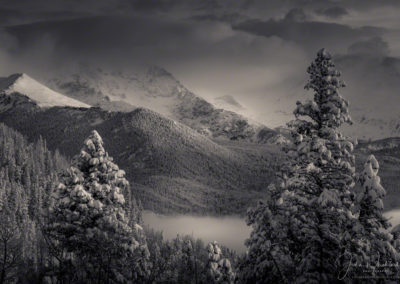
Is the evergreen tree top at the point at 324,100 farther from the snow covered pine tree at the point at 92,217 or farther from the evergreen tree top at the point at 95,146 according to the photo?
the evergreen tree top at the point at 95,146

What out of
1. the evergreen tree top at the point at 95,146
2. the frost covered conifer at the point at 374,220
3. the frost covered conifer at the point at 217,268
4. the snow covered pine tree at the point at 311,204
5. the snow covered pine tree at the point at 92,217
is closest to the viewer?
the frost covered conifer at the point at 374,220

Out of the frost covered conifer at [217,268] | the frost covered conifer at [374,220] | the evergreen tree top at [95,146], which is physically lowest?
the frost covered conifer at [217,268]

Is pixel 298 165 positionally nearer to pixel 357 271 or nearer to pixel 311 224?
pixel 311 224

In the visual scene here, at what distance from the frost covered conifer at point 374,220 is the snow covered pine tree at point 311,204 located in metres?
1.24

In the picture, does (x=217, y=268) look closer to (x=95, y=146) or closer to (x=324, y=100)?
(x=95, y=146)

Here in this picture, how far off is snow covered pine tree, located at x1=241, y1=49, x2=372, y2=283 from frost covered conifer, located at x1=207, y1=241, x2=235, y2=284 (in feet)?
98.9

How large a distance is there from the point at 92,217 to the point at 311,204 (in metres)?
14.3

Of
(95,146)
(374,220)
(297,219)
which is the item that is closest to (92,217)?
(95,146)

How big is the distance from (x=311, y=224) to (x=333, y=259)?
6.12ft

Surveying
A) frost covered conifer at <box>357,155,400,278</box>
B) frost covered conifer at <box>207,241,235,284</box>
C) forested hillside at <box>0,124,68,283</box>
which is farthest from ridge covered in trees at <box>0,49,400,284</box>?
forested hillside at <box>0,124,68,283</box>

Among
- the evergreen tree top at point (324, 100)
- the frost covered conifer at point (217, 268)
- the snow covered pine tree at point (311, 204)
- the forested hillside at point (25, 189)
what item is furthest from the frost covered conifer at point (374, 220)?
the forested hillside at point (25, 189)

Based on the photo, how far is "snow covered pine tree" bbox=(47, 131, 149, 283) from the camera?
92.3 feet

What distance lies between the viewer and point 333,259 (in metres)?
21.5

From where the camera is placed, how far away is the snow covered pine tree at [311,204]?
21422 millimetres
